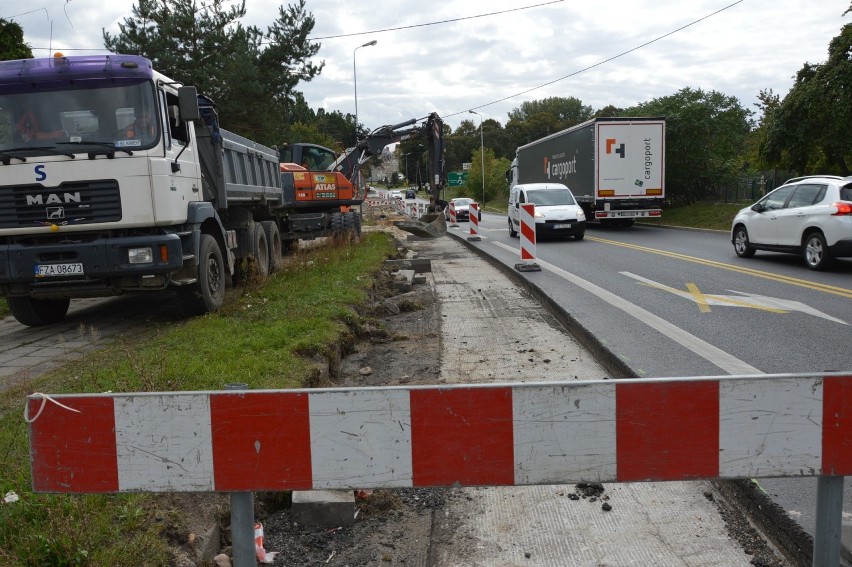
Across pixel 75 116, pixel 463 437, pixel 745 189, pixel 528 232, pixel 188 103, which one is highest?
pixel 188 103

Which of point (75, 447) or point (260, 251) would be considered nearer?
point (75, 447)

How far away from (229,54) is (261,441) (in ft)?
91.4

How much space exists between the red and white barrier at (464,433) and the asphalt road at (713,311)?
1122 mm

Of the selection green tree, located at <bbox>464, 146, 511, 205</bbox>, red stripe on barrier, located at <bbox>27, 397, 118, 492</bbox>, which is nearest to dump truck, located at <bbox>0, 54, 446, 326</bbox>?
red stripe on barrier, located at <bbox>27, 397, 118, 492</bbox>

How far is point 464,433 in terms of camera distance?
249cm

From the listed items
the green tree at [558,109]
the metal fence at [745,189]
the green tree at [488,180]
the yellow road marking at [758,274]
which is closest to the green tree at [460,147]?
the green tree at [558,109]

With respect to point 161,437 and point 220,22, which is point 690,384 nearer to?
point 161,437

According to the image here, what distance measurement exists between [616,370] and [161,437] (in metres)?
4.72

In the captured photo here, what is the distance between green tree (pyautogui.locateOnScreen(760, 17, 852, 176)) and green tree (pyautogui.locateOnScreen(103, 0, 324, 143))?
58.7 ft

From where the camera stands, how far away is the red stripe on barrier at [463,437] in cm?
246

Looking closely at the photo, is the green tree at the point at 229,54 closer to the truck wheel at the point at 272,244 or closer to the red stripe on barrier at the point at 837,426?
the truck wheel at the point at 272,244

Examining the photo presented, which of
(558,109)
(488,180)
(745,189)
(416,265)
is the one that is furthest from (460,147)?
(416,265)

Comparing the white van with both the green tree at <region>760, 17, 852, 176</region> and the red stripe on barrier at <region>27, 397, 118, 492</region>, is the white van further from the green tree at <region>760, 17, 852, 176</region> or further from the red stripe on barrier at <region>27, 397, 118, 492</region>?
the red stripe on barrier at <region>27, 397, 118, 492</region>

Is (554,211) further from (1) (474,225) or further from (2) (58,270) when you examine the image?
(2) (58,270)
